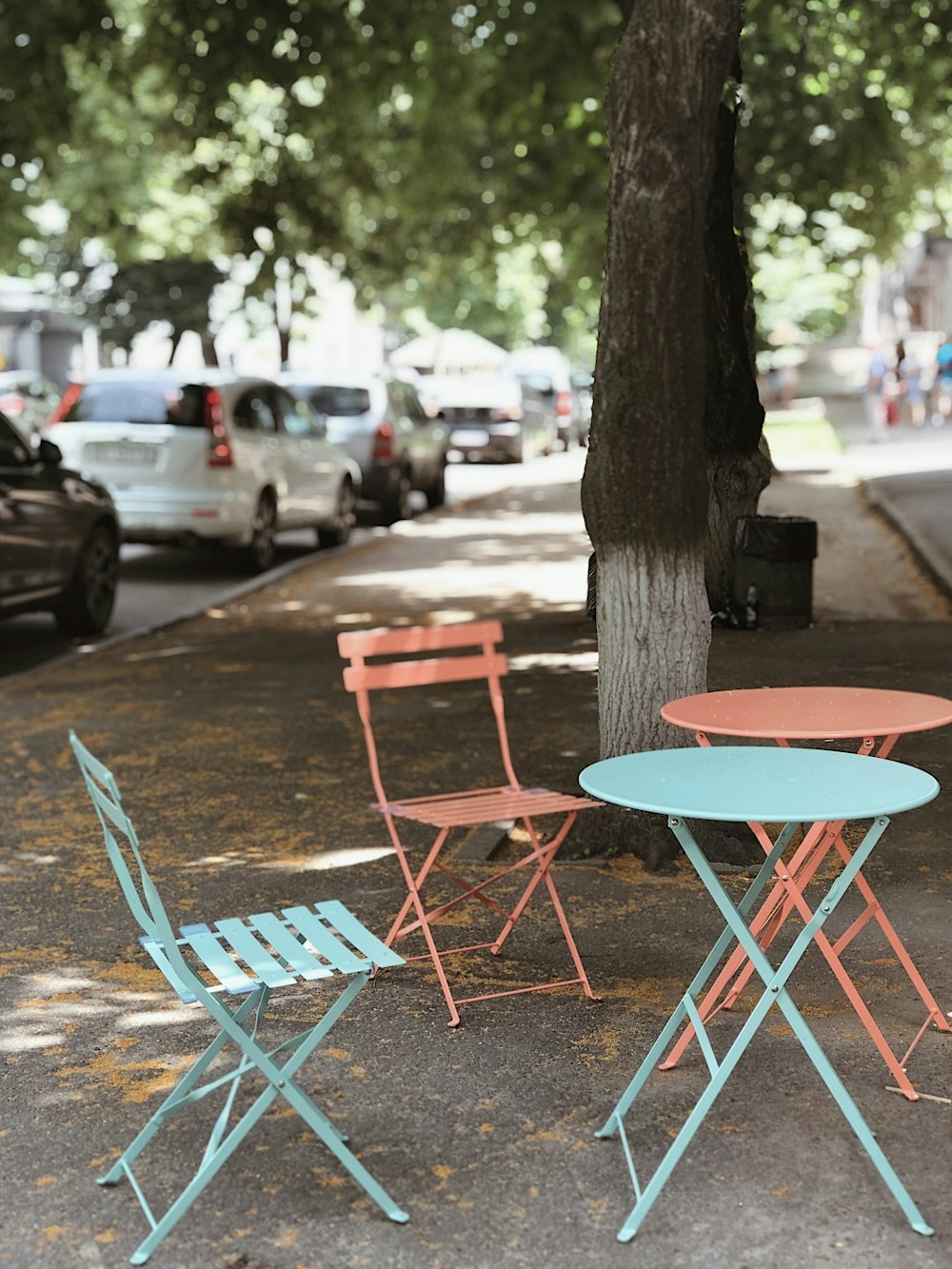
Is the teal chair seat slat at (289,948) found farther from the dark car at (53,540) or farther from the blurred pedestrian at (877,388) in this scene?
the blurred pedestrian at (877,388)

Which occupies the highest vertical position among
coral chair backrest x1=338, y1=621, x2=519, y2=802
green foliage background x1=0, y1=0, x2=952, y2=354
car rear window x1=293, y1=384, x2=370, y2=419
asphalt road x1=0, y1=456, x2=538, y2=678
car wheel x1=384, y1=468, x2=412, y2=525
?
green foliage background x1=0, y1=0, x2=952, y2=354

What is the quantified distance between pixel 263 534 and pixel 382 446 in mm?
4974

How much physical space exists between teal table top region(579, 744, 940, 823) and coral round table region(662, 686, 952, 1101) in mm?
69

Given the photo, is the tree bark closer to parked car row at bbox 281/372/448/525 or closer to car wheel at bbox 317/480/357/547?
car wheel at bbox 317/480/357/547

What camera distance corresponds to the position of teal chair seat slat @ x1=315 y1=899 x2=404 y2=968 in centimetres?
403

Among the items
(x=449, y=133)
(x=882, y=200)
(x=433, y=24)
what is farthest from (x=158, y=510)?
(x=882, y=200)

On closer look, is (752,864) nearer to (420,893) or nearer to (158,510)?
(420,893)

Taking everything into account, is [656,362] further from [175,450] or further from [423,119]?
[423,119]

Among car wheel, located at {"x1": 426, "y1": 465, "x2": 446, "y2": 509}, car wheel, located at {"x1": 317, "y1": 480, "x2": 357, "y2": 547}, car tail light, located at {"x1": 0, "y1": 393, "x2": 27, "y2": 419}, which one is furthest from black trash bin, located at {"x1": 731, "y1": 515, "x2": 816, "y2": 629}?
car tail light, located at {"x1": 0, "y1": 393, "x2": 27, "y2": 419}

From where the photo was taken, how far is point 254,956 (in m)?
4.11

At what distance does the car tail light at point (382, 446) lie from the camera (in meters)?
21.6

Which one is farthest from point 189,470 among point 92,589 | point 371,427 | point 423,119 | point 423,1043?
point 423,1043

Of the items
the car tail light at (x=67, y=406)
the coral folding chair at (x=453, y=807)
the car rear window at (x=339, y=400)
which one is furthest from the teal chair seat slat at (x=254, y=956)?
the car rear window at (x=339, y=400)

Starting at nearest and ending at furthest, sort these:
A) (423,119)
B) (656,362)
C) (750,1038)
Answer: (750,1038) → (656,362) → (423,119)
